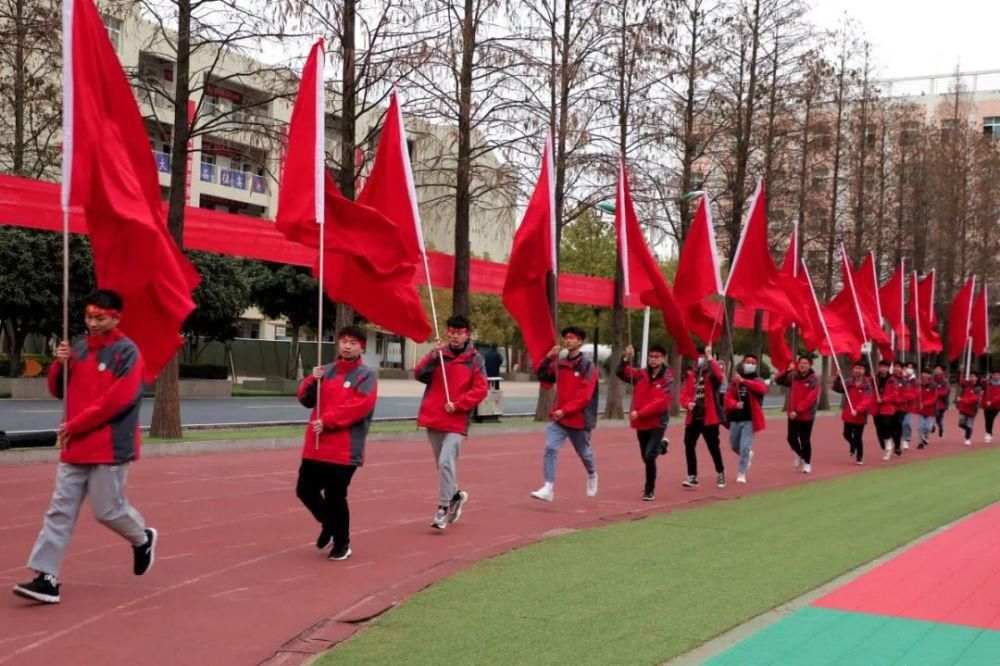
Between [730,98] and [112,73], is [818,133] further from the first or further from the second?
[112,73]

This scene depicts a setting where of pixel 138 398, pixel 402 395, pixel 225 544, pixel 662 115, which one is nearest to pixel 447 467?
pixel 225 544

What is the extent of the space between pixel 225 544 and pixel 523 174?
14.9 m

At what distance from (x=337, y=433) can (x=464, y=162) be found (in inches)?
560

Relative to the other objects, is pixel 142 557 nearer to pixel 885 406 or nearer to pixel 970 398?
pixel 885 406

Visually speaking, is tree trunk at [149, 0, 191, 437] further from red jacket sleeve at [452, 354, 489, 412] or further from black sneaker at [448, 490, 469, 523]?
red jacket sleeve at [452, 354, 489, 412]

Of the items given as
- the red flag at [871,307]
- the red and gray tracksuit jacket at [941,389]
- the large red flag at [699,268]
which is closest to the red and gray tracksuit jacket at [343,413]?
the large red flag at [699,268]

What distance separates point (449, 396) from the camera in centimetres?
→ 981

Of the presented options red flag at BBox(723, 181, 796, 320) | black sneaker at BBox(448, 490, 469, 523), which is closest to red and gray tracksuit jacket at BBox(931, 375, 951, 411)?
red flag at BBox(723, 181, 796, 320)

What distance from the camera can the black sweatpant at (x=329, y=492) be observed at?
823cm

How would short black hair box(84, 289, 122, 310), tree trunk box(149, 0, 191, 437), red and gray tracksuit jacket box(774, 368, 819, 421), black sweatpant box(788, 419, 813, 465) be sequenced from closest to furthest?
short black hair box(84, 289, 122, 310) < red and gray tracksuit jacket box(774, 368, 819, 421) < tree trunk box(149, 0, 191, 437) < black sweatpant box(788, 419, 813, 465)

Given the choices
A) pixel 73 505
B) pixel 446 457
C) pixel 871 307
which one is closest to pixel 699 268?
pixel 446 457

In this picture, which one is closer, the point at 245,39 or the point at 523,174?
the point at 245,39

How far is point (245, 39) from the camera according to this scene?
17.0 meters

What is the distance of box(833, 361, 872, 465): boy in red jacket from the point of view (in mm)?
19375
